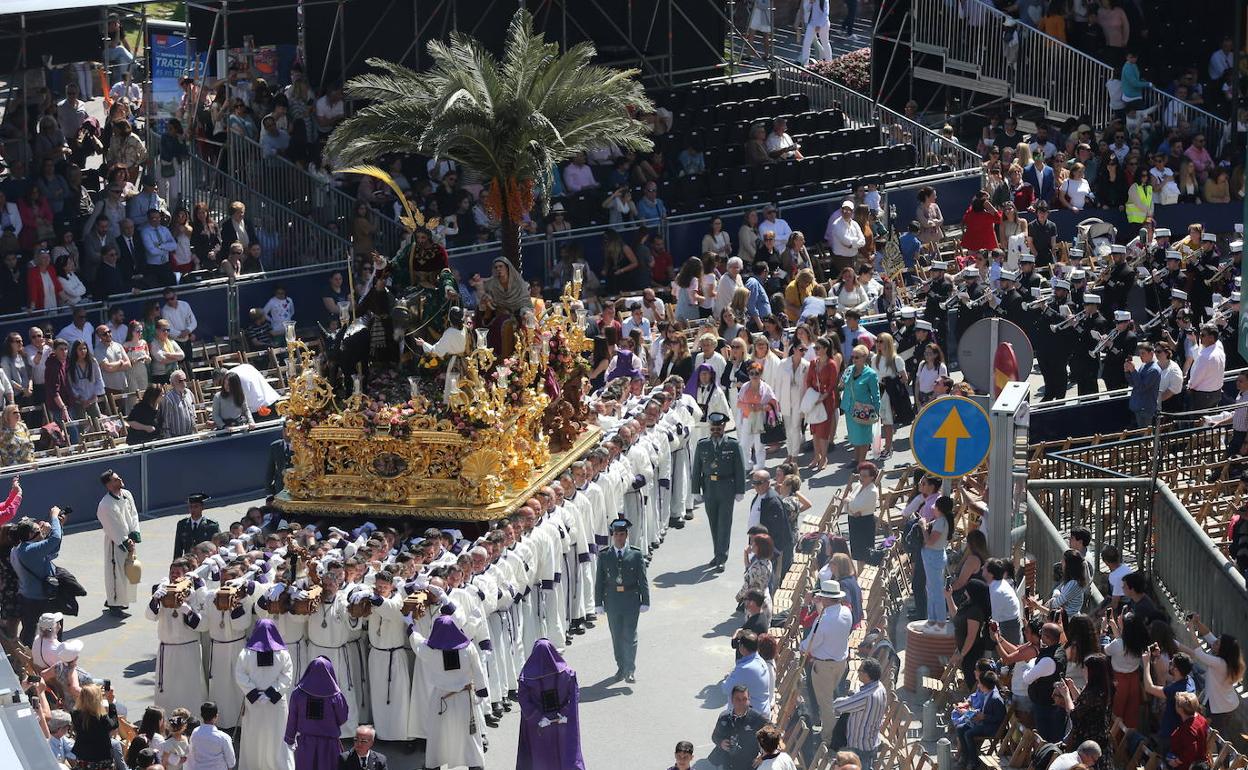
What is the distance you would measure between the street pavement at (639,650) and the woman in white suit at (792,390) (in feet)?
2.30

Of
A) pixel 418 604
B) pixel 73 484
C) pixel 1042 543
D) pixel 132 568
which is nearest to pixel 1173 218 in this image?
pixel 1042 543

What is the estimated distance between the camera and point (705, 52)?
131ft

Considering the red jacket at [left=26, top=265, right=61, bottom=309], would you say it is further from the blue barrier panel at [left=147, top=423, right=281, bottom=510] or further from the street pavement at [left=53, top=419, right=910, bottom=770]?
the street pavement at [left=53, top=419, right=910, bottom=770]

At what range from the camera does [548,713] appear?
741 inches

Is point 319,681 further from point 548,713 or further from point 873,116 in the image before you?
point 873,116

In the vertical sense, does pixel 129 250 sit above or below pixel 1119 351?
above

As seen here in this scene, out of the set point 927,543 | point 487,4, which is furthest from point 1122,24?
point 927,543

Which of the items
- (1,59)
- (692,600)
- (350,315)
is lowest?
(692,600)

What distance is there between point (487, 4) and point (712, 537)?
49.3 feet

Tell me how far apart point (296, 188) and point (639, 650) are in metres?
13.4

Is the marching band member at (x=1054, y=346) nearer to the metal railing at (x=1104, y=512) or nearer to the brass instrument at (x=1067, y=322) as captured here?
the brass instrument at (x=1067, y=322)

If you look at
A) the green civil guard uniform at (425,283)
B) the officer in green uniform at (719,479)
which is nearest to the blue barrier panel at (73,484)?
the green civil guard uniform at (425,283)

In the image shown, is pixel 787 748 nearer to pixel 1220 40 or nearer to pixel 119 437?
pixel 119 437

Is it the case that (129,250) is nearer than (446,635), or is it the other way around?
(446,635)
